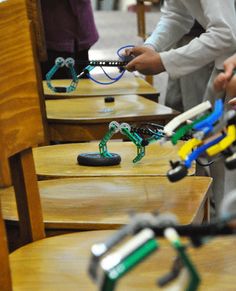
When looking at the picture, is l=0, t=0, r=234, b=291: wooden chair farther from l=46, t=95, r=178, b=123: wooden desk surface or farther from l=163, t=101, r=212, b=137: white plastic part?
l=46, t=95, r=178, b=123: wooden desk surface

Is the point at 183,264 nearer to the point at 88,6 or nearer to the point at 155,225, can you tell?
the point at 155,225

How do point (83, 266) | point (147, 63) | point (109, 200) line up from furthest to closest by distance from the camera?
point (147, 63) → point (109, 200) → point (83, 266)

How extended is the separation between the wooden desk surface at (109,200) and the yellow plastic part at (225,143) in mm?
588

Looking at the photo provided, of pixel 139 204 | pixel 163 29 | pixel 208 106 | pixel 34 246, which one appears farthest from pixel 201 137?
pixel 163 29

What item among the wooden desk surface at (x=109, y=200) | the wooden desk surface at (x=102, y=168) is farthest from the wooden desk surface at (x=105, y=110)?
the wooden desk surface at (x=109, y=200)

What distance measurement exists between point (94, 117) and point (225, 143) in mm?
1459

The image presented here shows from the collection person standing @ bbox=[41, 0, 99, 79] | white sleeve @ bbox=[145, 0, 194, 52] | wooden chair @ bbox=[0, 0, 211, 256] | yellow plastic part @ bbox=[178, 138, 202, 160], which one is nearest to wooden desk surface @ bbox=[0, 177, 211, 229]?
wooden chair @ bbox=[0, 0, 211, 256]

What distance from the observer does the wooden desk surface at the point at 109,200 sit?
133 centimetres

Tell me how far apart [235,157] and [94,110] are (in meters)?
1.54

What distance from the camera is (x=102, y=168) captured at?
168 centimetres

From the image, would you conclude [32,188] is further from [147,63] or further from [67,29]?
[67,29]

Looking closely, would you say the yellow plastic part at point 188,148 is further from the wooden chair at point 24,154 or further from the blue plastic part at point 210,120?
the wooden chair at point 24,154

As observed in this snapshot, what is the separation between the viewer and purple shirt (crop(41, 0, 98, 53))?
249 centimetres

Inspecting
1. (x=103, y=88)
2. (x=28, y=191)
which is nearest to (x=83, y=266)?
(x=28, y=191)
